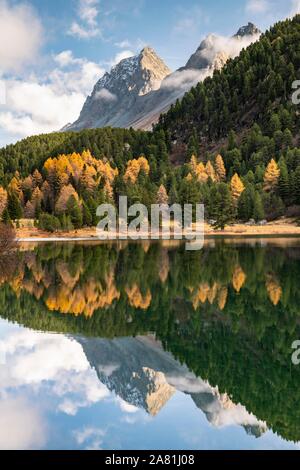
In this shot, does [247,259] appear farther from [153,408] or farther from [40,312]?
[153,408]

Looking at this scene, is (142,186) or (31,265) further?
(142,186)

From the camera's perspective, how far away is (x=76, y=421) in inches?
506

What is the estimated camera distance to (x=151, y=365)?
17797mm

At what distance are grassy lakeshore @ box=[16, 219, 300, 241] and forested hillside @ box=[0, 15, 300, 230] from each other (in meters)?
1.96

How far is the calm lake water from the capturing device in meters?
12.3

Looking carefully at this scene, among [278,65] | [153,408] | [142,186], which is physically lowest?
[153,408]

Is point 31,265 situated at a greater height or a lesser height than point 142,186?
lesser

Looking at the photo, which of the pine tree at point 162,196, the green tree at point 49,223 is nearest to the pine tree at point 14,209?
the green tree at point 49,223

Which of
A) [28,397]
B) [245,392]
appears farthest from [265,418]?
[28,397]

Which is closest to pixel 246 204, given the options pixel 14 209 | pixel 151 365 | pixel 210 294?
pixel 14 209

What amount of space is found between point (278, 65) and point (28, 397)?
653 ft

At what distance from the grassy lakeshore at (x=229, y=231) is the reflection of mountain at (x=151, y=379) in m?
86.3

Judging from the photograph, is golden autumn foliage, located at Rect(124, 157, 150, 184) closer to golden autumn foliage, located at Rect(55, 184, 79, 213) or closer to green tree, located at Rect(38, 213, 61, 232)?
golden autumn foliage, located at Rect(55, 184, 79, 213)
